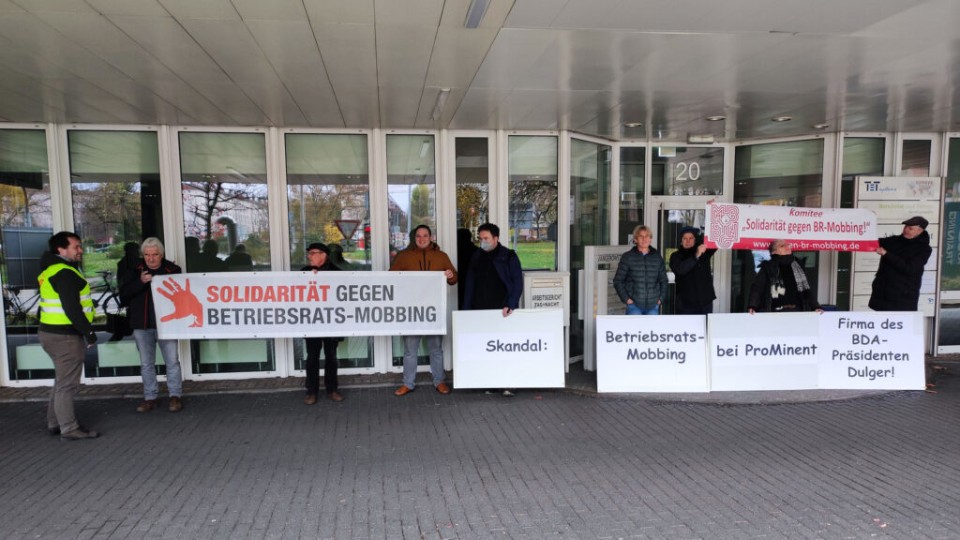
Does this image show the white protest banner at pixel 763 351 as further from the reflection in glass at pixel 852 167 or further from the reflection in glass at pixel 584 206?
the reflection in glass at pixel 852 167

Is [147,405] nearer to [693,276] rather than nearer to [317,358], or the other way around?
[317,358]

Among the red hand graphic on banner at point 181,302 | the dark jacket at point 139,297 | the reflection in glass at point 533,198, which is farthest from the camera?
the reflection in glass at point 533,198

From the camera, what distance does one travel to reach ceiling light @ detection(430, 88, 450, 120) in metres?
5.32

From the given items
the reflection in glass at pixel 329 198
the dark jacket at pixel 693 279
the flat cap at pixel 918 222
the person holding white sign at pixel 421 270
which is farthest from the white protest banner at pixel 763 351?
the reflection in glass at pixel 329 198

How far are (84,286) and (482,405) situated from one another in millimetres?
4000

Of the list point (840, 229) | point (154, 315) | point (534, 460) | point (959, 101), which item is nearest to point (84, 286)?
point (154, 315)

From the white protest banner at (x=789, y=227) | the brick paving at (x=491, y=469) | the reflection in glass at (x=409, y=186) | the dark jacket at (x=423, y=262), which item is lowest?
the brick paving at (x=491, y=469)

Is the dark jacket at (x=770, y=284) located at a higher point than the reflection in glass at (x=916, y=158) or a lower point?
lower

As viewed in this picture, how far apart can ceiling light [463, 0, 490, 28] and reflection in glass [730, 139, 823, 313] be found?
6186 millimetres

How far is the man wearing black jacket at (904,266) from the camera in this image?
6.30 m

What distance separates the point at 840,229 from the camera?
6551mm

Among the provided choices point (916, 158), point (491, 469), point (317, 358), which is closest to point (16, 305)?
point (317, 358)

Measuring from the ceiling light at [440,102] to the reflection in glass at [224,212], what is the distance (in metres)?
2.36

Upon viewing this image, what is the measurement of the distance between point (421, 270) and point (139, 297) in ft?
9.88
